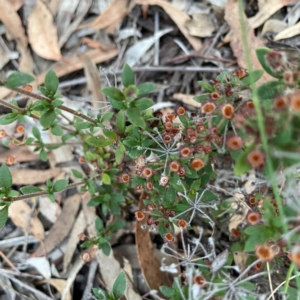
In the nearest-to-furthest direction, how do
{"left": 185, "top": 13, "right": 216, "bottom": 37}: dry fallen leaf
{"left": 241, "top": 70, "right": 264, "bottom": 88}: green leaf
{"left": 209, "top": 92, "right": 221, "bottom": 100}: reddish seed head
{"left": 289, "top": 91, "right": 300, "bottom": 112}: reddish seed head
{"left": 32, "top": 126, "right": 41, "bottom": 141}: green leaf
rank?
{"left": 289, "top": 91, "right": 300, "bottom": 112}: reddish seed head, {"left": 241, "top": 70, "right": 264, "bottom": 88}: green leaf, {"left": 209, "top": 92, "right": 221, "bottom": 100}: reddish seed head, {"left": 32, "top": 126, "right": 41, "bottom": 141}: green leaf, {"left": 185, "top": 13, "right": 216, "bottom": 37}: dry fallen leaf

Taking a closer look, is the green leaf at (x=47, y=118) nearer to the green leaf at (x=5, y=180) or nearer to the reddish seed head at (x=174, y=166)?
the green leaf at (x=5, y=180)

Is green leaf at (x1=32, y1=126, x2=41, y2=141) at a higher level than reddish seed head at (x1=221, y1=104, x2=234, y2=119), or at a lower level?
lower

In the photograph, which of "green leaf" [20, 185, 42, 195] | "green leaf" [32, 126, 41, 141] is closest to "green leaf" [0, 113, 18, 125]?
"green leaf" [20, 185, 42, 195]

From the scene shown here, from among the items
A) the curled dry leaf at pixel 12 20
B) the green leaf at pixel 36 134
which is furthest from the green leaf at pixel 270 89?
the curled dry leaf at pixel 12 20

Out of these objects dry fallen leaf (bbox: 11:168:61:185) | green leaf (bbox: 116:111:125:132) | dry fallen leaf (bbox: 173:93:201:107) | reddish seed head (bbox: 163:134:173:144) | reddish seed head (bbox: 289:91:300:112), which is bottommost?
dry fallen leaf (bbox: 11:168:61:185)

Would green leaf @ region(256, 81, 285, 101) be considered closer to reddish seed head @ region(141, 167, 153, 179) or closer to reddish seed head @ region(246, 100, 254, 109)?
reddish seed head @ region(246, 100, 254, 109)

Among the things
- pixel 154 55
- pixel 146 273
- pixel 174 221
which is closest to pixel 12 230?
pixel 146 273

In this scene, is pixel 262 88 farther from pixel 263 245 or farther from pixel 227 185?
pixel 227 185

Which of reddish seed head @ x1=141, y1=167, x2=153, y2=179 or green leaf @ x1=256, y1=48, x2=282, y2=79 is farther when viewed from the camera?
reddish seed head @ x1=141, y1=167, x2=153, y2=179

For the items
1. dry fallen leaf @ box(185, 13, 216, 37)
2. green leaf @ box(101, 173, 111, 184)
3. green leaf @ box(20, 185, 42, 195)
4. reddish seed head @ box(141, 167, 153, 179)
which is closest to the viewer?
reddish seed head @ box(141, 167, 153, 179)
